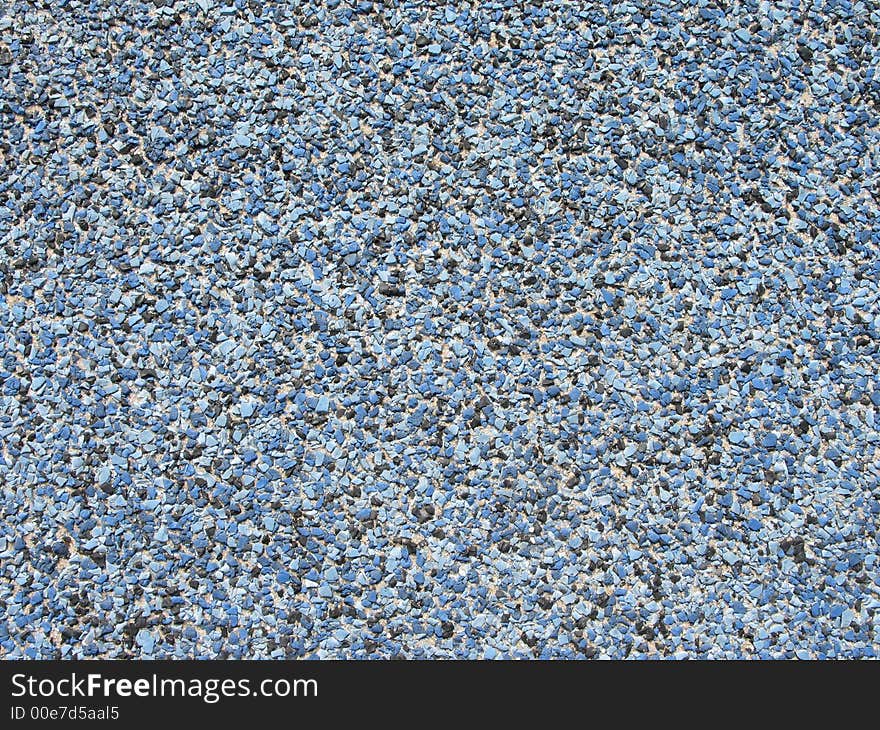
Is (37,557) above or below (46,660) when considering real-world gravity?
above

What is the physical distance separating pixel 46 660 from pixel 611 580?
47.6 inches

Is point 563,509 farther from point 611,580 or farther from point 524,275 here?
point 524,275

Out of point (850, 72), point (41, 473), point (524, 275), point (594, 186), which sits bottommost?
point (41, 473)

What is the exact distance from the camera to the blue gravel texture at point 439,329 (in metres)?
2.03

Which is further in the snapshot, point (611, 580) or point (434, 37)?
point (434, 37)

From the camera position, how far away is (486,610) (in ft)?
6.62

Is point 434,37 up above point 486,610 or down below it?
above

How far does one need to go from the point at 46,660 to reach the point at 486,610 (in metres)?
0.93

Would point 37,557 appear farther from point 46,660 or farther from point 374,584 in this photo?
point 374,584

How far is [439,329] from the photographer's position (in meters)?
2.11

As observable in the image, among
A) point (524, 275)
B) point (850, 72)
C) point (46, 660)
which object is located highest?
point (850, 72)

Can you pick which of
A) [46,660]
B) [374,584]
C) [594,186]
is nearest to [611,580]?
[374,584]

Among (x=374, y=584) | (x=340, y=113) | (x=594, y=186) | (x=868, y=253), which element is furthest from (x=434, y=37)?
(x=374, y=584)

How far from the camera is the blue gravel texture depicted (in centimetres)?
203
